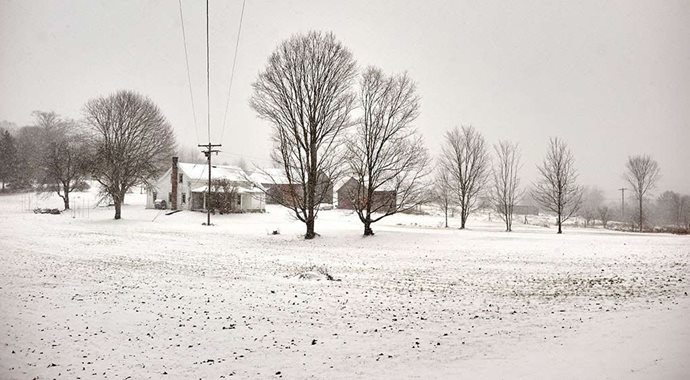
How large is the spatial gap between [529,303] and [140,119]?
44435mm

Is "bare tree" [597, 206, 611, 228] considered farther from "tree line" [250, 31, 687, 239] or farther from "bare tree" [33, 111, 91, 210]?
"bare tree" [33, 111, 91, 210]

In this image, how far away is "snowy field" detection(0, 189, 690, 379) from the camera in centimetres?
635

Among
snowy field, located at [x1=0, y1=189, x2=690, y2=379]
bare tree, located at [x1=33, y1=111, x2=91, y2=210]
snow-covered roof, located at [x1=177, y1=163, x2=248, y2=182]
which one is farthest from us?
snow-covered roof, located at [x1=177, y1=163, x2=248, y2=182]

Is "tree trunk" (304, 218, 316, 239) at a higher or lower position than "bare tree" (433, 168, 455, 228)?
lower

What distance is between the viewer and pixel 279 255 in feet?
62.8

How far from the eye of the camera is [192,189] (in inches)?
1972

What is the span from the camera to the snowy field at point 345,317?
20.8 feet

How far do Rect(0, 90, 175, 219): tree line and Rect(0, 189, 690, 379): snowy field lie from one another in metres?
24.6

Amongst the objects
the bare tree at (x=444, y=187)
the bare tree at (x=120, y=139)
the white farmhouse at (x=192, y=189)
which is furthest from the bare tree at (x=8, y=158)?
the bare tree at (x=444, y=187)

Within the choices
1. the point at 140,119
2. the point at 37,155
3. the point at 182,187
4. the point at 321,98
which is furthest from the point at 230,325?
the point at 37,155

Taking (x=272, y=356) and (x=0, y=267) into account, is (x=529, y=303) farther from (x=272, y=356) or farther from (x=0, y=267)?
(x=0, y=267)

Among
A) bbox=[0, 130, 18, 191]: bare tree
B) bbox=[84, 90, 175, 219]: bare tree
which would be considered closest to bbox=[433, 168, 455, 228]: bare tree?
bbox=[84, 90, 175, 219]: bare tree

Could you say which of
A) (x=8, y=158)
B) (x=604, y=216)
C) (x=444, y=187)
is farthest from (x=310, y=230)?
(x=8, y=158)

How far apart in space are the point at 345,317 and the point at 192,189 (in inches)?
1814
